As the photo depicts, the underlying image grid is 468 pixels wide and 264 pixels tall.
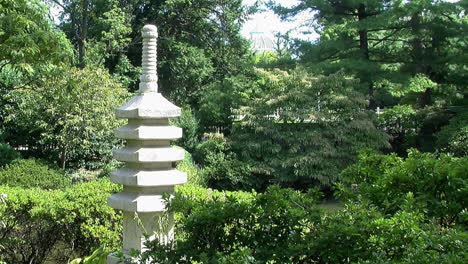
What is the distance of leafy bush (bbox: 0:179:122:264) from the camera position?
21.5 feet

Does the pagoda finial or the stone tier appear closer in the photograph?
the stone tier

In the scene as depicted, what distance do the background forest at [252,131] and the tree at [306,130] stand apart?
0.14 ft

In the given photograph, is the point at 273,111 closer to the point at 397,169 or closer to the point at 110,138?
the point at 110,138

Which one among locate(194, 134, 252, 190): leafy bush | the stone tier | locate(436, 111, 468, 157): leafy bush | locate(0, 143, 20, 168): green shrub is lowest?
locate(194, 134, 252, 190): leafy bush

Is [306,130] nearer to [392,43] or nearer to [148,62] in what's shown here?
[392,43]

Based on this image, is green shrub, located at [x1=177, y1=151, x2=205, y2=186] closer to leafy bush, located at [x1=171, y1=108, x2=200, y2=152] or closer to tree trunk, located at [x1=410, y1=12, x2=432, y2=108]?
leafy bush, located at [x1=171, y1=108, x2=200, y2=152]

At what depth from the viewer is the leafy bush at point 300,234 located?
2.62 meters

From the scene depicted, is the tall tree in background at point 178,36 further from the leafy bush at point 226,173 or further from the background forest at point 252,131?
the leafy bush at point 226,173

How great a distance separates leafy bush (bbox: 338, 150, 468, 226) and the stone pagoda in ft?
5.13

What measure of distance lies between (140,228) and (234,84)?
45.8 ft

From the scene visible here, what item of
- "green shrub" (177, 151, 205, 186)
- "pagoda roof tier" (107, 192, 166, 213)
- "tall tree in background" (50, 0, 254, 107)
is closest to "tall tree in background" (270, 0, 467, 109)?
"tall tree in background" (50, 0, 254, 107)

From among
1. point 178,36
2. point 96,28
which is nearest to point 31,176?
point 96,28

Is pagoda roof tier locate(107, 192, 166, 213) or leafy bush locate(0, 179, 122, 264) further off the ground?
pagoda roof tier locate(107, 192, 166, 213)

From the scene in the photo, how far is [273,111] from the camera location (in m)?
15.1
